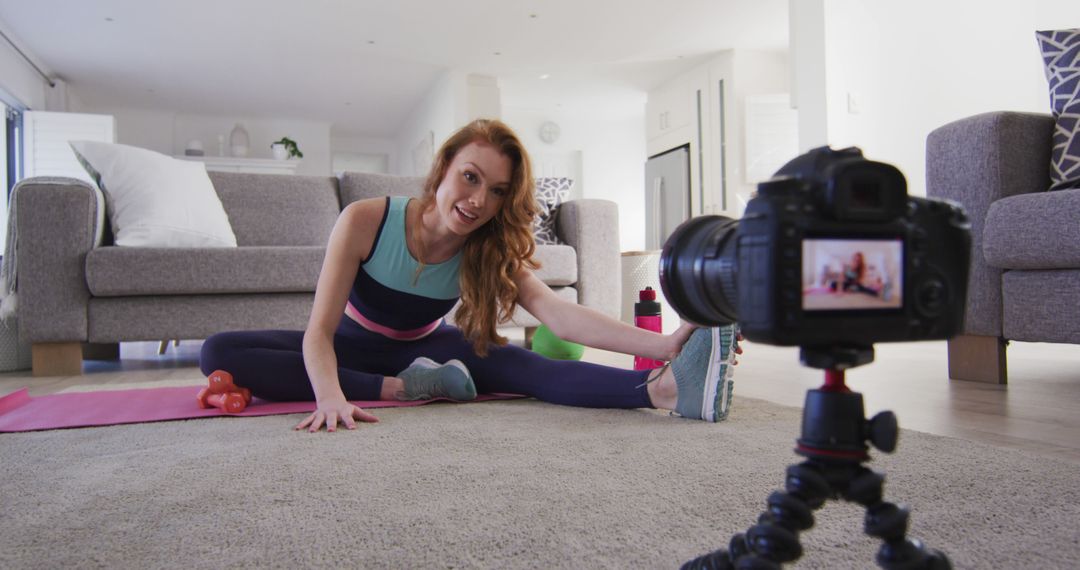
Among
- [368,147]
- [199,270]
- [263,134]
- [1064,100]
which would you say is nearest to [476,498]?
[1064,100]

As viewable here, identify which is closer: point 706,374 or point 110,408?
point 706,374

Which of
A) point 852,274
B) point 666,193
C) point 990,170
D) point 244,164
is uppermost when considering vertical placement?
point 244,164

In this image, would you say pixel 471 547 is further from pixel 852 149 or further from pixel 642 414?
pixel 642 414

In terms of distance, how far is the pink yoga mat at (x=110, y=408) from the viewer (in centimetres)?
131

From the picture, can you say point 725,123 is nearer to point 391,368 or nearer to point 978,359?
point 978,359

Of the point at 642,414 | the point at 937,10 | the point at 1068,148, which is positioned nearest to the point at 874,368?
the point at 1068,148

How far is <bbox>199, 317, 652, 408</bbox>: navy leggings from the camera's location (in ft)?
4.55

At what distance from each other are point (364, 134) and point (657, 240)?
452 centimetres

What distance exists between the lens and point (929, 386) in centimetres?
167

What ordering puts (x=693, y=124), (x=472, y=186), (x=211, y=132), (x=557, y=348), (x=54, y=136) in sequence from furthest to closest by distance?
(x=211, y=132), (x=693, y=124), (x=54, y=136), (x=557, y=348), (x=472, y=186)

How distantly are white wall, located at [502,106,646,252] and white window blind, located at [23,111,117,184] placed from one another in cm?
466

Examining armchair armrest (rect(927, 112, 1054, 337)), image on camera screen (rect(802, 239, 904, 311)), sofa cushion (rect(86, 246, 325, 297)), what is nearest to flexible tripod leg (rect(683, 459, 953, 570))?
image on camera screen (rect(802, 239, 904, 311))

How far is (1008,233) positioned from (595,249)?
5.48ft

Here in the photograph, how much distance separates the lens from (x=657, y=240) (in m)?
7.21
